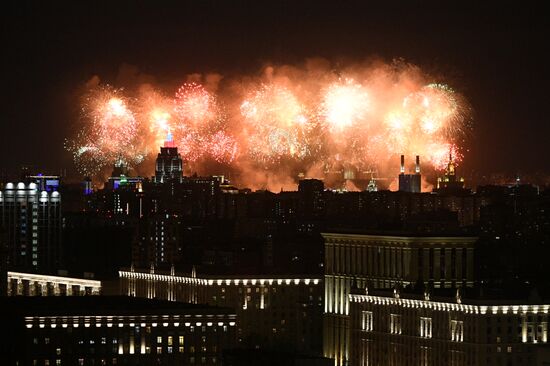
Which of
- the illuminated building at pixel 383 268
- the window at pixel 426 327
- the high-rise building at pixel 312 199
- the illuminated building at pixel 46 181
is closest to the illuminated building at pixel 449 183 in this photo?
the high-rise building at pixel 312 199

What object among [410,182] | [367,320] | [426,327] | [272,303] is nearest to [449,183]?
[410,182]

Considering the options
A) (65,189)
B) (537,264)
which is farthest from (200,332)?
(65,189)

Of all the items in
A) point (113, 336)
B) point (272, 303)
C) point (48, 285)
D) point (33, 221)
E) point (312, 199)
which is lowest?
point (113, 336)

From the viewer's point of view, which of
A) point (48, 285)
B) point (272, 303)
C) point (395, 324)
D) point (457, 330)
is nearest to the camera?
point (457, 330)

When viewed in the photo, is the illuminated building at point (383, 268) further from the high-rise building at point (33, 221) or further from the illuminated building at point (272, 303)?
the high-rise building at point (33, 221)

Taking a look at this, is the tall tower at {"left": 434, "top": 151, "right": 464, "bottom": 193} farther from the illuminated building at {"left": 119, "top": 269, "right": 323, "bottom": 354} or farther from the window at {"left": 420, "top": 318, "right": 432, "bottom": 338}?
the window at {"left": 420, "top": 318, "right": 432, "bottom": 338}

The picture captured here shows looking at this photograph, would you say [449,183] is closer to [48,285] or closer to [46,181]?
[46,181]
